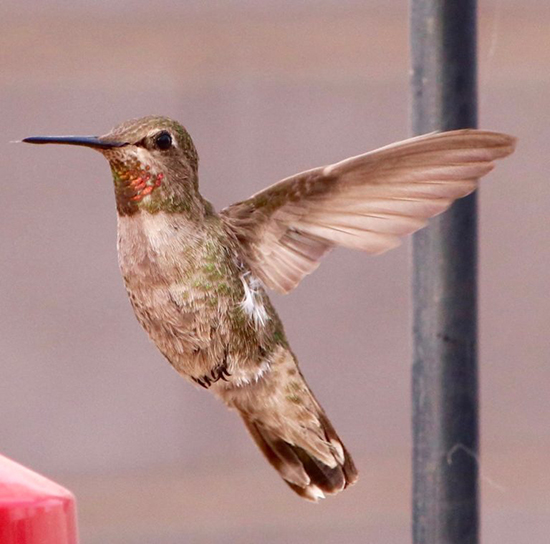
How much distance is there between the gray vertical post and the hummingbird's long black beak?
17 centimetres

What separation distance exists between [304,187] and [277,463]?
0.20 metres

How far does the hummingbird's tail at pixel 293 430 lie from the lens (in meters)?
0.73

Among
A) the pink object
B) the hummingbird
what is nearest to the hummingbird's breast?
the hummingbird

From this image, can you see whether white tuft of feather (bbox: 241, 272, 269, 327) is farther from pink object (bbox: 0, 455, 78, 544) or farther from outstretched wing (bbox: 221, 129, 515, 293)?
pink object (bbox: 0, 455, 78, 544)

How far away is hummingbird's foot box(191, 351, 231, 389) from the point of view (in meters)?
0.68

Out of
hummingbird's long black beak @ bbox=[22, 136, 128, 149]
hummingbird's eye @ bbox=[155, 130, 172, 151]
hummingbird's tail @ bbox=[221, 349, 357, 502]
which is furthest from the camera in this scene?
hummingbird's tail @ bbox=[221, 349, 357, 502]

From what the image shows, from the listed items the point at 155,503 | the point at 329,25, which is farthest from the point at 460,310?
the point at 155,503

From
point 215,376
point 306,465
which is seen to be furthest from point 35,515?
point 306,465

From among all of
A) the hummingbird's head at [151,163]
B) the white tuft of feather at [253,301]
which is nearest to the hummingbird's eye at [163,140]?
the hummingbird's head at [151,163]

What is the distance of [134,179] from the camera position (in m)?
0.64

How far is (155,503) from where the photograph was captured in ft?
6.30

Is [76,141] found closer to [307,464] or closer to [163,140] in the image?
[163,140]

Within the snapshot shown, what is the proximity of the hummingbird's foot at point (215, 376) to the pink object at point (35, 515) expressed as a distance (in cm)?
11

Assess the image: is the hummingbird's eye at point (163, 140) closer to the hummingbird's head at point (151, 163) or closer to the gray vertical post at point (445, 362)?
the hummingbird's head at point (151, 163)
